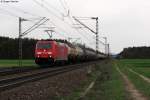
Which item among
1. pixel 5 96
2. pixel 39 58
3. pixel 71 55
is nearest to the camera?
pixel 5 96

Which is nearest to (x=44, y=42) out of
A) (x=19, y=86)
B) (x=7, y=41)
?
(x=19, y=86)

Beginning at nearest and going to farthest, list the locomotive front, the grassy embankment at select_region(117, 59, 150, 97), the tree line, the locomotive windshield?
the grassy embankment at select_region(117, 59, 150, 97), the locomotive front, the locomotive windshield, the tree line

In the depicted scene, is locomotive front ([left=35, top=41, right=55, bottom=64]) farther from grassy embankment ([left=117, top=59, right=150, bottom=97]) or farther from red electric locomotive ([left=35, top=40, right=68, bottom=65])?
grassy embankment ([left=117, top=59, right=150, bottom=97])

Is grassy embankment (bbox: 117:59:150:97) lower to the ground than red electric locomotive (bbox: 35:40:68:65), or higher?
lower

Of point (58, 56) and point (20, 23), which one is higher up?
point (20, 23)

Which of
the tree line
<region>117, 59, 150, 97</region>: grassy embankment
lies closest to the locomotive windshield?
<region>117, 59, 150, 97</region>: grassy embankment

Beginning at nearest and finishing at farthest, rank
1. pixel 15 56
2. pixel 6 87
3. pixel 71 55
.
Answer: pixel 6 87, pixel 71 55, pixel 15 56

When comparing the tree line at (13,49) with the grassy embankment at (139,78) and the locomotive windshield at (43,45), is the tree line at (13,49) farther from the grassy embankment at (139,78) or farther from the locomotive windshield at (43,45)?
the locomotive windshield at (43,45)

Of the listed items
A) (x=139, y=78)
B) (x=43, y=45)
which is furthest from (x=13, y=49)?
(x=139, y=78)

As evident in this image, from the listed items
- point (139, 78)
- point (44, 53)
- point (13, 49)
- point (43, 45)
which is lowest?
point (139, 78)

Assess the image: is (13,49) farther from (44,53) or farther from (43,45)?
(44,53)

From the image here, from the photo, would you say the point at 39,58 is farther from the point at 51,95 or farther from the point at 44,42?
the point at 51,95

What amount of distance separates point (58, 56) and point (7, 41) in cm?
9090

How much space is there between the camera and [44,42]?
58.0 m
